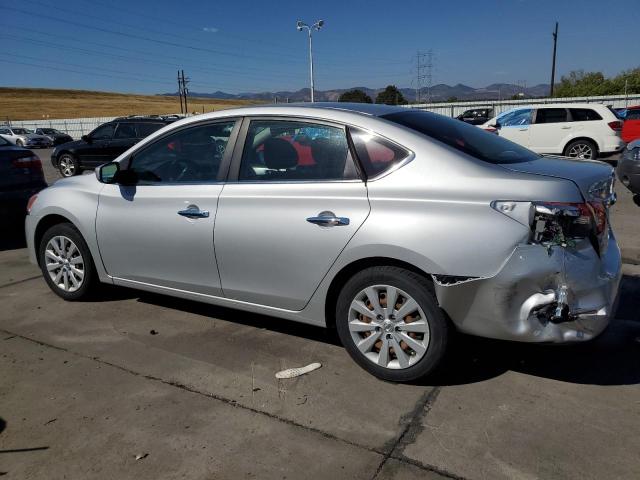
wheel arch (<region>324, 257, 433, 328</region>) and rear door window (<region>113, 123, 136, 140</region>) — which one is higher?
rear door window (<region>113, 123, 136, 140</region>)

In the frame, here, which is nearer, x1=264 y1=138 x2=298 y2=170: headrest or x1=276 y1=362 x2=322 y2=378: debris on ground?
x1=276 y1=362 x2=322 y2=378: debris on ground

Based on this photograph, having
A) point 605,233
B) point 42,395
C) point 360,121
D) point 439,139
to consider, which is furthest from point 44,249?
point 605,233

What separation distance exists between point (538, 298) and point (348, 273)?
1.07 m

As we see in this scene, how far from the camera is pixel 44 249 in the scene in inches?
185

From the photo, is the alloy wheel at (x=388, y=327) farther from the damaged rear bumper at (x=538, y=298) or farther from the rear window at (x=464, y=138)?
the rear window at (x=464, y=138)

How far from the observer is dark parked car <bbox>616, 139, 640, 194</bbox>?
7512mm

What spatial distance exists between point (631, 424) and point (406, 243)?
145cm

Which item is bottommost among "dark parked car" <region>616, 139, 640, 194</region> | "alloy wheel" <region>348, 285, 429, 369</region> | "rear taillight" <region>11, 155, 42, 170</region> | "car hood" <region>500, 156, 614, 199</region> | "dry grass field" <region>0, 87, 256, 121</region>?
"alloy wheel" <region>348, 285, 429, 369</region>

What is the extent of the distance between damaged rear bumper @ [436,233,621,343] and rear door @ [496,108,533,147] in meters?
11.6

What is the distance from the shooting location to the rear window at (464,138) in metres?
3.14

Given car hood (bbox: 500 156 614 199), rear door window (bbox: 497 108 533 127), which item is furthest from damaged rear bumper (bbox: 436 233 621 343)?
rear door window (bbox: 497 108 533 127)

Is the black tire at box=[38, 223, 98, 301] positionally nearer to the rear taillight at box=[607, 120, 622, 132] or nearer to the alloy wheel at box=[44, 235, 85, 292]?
the alloy wheel at box=[44, 235, 85, 292]

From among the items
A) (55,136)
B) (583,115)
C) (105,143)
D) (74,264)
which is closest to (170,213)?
(74,264)

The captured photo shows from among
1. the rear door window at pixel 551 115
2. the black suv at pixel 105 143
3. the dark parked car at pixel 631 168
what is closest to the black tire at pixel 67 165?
the black suv at pixel 105 143
